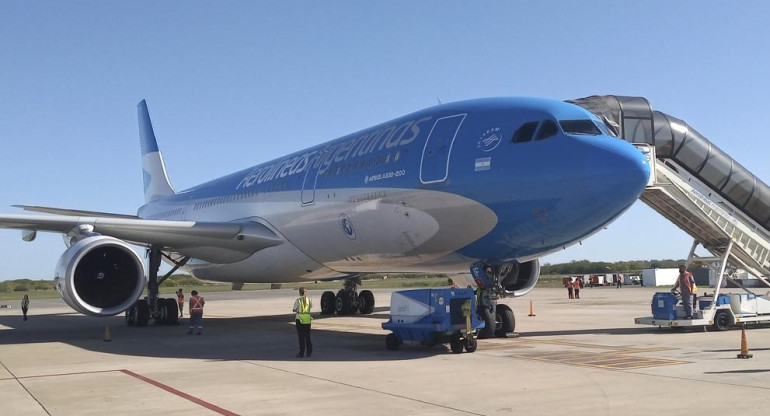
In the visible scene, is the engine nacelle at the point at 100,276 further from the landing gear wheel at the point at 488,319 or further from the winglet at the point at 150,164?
the winglet at the point at 150,164

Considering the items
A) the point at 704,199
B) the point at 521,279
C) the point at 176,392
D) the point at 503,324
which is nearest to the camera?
the point at 176,392

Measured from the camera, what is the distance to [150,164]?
104ft

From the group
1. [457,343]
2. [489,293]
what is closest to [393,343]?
[457,343]

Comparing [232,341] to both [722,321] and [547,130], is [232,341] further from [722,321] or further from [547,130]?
[722,321]

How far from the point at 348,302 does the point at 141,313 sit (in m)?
6.29

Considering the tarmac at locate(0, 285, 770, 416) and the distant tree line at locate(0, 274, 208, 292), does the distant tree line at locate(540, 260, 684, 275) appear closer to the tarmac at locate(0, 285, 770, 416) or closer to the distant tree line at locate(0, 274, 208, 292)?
the distant tree line at locate(0, 274, 208, 292)

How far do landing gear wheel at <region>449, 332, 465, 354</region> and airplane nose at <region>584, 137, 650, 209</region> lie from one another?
314cm

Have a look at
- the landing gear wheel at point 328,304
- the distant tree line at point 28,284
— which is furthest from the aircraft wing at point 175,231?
the distant tree line at point 28,284

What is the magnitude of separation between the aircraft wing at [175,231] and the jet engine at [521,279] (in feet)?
19.6

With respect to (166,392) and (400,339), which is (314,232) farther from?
(166,392)

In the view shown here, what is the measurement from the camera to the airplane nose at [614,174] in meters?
11.5

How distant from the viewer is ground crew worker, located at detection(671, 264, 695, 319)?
15204 millimetres

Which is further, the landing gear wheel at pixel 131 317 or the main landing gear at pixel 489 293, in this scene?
the landing gear wheel at pixel 131 317

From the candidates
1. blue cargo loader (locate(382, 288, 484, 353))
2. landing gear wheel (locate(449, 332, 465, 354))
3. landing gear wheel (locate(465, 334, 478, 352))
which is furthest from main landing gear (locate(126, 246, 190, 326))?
landing gear wheel (locate(465, 334, 478, 352))
